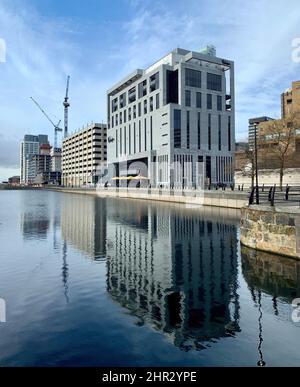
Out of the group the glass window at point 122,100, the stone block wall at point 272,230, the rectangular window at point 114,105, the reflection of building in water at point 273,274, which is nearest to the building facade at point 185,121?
the glass window at point 122,100

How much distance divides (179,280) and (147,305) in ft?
12.1

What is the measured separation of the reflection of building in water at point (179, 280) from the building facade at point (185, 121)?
245 ft

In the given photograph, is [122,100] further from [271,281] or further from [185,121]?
[271,281]

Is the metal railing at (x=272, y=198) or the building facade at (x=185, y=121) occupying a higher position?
the building facade at (x=185, y=121)

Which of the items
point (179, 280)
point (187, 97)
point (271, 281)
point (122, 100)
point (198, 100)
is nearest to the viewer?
→ point (271, 281)

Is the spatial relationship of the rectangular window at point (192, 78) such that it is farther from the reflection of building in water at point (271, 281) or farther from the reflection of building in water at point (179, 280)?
the reflection of building in water at point (271, 281)

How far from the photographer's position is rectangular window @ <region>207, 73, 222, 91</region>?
111125 mm

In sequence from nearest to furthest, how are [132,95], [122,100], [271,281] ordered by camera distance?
[271,281] < [132,95] < [122,100]

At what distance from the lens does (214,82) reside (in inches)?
4407

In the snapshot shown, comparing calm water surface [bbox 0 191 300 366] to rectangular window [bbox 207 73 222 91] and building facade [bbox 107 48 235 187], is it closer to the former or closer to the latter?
building facade [bbox 107 48 235 187]

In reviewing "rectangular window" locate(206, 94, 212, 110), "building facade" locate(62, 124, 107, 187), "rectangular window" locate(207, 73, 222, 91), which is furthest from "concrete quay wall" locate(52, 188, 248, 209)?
"building facade" locate(62, 124, 107, 187)

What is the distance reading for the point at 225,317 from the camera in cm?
1172

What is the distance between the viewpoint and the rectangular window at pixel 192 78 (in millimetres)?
106375

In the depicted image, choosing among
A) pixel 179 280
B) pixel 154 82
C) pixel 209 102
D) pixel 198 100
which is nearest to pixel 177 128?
pixel 198 100
